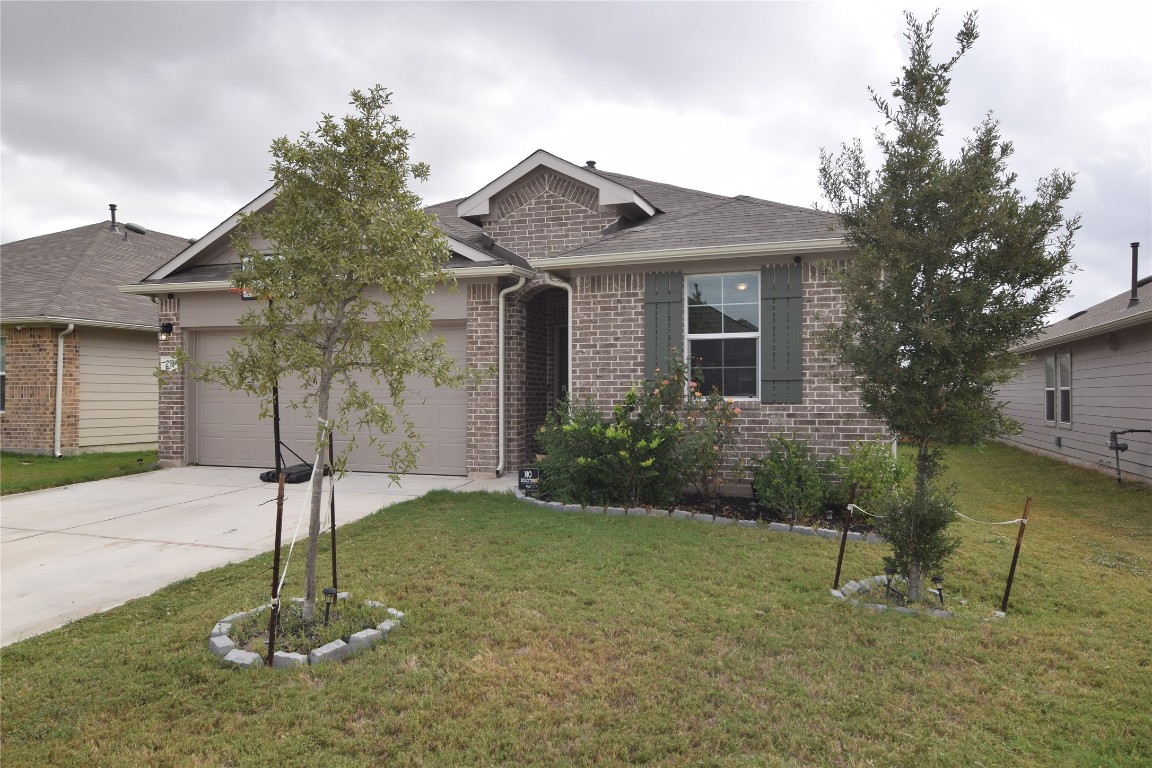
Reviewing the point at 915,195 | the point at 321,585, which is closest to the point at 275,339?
the point at 321,585

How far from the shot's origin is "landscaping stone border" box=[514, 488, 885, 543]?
684cm

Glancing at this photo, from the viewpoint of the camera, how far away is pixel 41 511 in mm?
8086

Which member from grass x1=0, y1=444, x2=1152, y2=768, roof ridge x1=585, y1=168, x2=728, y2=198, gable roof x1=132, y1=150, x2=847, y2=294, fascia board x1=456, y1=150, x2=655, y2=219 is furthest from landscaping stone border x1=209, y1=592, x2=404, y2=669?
roof ridge x1=585, y1=168, x2=728, y2=198

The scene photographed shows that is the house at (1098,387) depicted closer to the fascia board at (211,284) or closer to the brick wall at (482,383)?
the fascia board at (211,284)

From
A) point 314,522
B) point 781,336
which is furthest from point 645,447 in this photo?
point 314,522

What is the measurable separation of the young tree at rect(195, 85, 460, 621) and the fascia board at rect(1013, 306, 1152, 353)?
746cm

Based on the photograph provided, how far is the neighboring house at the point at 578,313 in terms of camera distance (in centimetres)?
841

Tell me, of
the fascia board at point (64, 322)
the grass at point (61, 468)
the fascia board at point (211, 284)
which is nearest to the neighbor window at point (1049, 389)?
the fascia board at point (211, 284)

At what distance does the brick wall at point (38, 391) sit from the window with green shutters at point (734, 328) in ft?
39.2

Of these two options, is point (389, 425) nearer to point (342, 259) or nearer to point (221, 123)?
point (342, 259)

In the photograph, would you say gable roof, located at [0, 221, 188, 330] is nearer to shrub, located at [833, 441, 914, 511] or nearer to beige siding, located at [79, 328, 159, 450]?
beige siding, located at [79, 328, 159, 450]

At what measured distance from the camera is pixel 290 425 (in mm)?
11289

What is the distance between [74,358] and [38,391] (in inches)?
→ 37.1

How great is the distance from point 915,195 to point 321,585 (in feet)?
17.1
